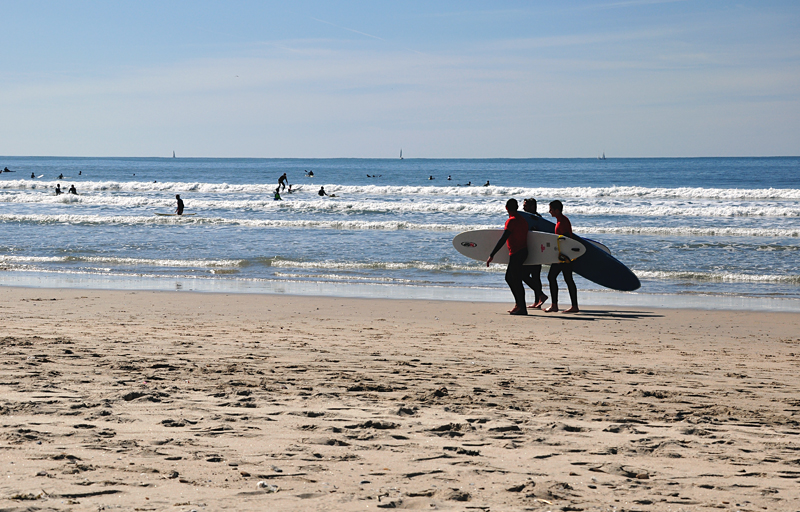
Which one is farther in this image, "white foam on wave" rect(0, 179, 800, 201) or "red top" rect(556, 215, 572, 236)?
"white foam on wave" rect(0, 179, 800, 201)

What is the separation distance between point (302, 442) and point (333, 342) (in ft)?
12.0

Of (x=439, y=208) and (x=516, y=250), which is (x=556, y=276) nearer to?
(x=516, y=250)

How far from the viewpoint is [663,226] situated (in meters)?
23.6

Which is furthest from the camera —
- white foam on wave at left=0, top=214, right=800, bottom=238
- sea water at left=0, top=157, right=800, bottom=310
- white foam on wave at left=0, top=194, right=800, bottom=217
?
white foam on wave at left=0, top=194, right=800, bottom=217

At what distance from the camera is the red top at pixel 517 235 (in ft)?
33.4

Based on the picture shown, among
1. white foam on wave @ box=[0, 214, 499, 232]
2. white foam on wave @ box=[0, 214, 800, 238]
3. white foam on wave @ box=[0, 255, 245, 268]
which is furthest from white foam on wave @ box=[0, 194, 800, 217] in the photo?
white foam on wave @ box=[0, 255, 245, 268]

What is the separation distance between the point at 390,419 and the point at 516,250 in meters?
6.06

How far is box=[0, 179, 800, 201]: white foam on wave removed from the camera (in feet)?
137

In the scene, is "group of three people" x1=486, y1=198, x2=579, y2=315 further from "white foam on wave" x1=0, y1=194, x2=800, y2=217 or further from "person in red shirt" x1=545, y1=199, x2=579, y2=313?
"white foam on wave" x1=0, y1=194, x2=800, y2=217

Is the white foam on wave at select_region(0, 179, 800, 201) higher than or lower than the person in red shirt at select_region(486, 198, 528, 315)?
higher

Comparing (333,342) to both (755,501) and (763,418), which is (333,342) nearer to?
(763,418)

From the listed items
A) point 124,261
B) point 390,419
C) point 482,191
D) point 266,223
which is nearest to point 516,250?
point 390,419

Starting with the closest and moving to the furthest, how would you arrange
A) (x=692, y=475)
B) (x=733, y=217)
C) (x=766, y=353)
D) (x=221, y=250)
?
(x=692, y=475) → (x=766, y=353) → (x=221, y=250) → (x=733, y=217)

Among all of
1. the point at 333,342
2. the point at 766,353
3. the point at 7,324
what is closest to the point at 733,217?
the point at 766,353
